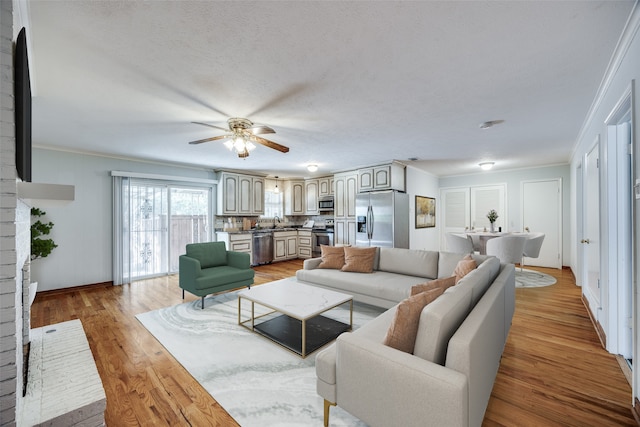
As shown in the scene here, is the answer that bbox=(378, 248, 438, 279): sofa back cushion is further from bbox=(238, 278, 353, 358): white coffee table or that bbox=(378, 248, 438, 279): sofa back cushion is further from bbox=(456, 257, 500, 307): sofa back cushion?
bbox=(238, 278, 353, 358): white coffee table

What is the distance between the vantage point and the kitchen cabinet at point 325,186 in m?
7.32

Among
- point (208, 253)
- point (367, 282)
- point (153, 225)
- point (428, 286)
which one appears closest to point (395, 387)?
point (428, 286)

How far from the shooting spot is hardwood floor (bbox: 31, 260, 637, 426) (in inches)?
67.2

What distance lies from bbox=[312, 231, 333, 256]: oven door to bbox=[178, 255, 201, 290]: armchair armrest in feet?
13.2

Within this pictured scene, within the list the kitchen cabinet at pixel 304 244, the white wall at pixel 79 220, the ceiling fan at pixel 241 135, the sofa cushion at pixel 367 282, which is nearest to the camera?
the ceiling fan at pixel 241 135

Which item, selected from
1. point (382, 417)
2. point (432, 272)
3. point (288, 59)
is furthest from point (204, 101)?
point (432, 272)

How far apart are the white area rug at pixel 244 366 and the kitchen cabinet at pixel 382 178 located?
3.06 m

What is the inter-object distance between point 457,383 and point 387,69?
2085 mm

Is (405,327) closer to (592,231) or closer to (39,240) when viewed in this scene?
(592,231)

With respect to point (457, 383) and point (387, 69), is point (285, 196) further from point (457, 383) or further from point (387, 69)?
point (457, 383)

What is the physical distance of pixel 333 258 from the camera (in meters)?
4.04

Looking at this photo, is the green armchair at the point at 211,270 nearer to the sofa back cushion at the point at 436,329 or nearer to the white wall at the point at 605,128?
the sofa back cushion at the point at 436,329

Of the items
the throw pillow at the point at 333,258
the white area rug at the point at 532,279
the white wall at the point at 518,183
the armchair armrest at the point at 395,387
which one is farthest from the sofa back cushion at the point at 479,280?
the white wall at the point at 518,183

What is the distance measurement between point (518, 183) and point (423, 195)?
2.20 metres
